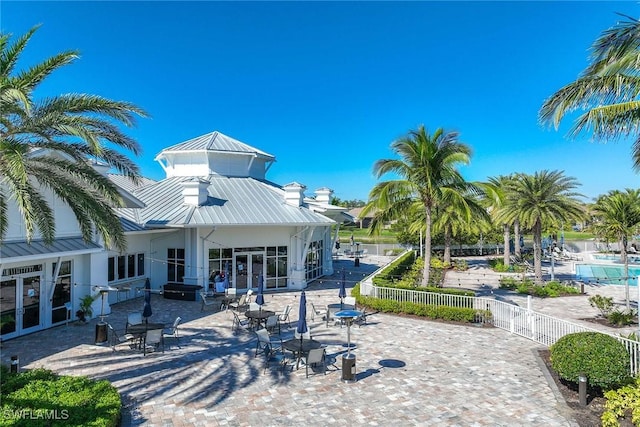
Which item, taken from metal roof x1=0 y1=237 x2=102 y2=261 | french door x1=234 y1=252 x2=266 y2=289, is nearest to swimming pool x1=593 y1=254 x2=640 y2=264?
french door x1=234 y1=252 x2=266 y2=289

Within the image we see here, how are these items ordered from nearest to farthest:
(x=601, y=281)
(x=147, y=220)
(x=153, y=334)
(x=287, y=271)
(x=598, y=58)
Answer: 1. (x=598, y=58)
2. (x=153, y=334)
3. (x=147, y=220)
4. (x=287, y=271)
5. (x=601, y=281)

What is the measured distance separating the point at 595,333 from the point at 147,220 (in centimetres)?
1986

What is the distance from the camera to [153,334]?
41.2ft

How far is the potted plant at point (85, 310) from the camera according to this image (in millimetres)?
16297

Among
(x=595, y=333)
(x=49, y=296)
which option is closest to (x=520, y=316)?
(x=595, y=333)

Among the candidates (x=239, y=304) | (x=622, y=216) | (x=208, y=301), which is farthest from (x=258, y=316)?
(x=622, y=216)

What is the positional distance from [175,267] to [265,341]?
535 inches

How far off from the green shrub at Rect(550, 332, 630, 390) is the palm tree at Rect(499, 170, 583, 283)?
18.4 m

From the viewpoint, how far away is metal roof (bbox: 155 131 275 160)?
1108 inches

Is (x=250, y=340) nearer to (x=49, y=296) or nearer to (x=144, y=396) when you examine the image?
(x=144, y=396)

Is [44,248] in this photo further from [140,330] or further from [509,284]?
[509,284]

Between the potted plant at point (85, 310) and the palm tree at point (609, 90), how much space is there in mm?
17488

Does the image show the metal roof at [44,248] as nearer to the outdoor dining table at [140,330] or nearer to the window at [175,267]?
the outdoor dining table at [140,330]

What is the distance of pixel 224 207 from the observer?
77.5ft
